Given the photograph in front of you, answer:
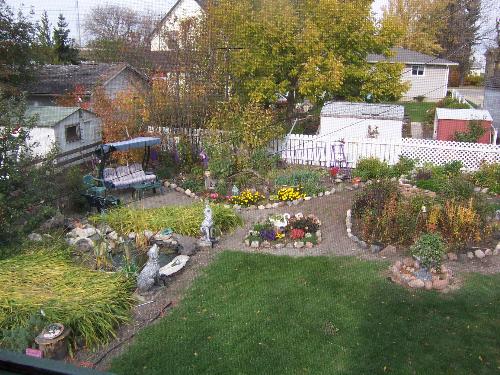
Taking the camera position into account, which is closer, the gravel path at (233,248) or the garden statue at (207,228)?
the gravel path at (233,248)

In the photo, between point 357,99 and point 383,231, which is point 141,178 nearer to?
point 383,231

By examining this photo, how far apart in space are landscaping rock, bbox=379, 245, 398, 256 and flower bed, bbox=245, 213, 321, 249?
20.3 inches

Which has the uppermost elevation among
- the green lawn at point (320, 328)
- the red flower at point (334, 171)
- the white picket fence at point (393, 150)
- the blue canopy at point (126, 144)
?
the blue canopy at point (126, 144)

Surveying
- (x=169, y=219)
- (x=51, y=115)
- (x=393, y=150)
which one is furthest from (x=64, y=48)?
(x=393, y=150)

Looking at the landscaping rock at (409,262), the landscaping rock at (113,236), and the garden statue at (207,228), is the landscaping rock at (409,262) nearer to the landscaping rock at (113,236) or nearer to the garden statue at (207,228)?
the garden statue at (207,228)

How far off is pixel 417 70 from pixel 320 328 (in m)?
8.68

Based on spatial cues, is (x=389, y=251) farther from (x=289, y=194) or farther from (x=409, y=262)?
(x=289, y=194)

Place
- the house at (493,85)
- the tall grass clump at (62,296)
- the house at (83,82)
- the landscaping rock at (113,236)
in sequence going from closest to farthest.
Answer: the tall grass clump at (62,296) → the landscaping rock at (113,236) → the house at (83,82) → the house at (493,85)

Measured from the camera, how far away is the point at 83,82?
677 centimetres

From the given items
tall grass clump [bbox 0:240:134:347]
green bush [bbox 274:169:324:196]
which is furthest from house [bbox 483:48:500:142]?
tall grass clump [bbox 0:240:134:347]

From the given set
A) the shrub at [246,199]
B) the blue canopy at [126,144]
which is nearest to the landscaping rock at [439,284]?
the shrub at [246,199]

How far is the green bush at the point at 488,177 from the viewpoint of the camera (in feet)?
16.2

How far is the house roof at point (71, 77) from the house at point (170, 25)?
52cm

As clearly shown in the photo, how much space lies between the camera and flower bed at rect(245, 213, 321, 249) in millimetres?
3711
